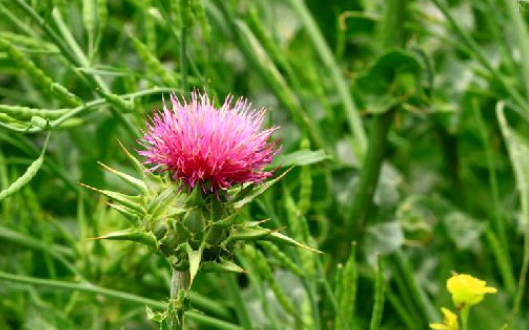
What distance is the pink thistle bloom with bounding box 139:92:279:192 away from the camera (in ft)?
2.05

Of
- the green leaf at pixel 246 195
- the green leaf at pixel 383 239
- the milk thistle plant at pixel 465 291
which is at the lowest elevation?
the green leaf at pixel 383 239

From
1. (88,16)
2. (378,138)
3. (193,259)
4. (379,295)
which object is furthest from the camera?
(378,138)

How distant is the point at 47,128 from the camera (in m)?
0.66

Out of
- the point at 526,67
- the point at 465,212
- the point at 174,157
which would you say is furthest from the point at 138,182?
the point at 465,212

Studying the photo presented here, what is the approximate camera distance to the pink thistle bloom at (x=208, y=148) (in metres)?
0.63

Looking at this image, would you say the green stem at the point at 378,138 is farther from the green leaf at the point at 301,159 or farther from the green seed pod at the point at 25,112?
the green seed pod at the point at 25,112

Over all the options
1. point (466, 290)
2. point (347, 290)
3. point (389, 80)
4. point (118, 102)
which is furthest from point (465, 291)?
point (389, 80)

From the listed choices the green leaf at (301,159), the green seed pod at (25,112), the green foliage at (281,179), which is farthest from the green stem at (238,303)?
the green seed pod at (25,112)

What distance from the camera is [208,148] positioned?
625 millimetres

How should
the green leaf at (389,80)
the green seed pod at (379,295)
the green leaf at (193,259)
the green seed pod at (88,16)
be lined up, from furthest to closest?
1. the green leaf at (389,80)
2. the green seed pod at (88,16)
3. the green seed pod at (379,295)
4. the green leaf at (193,259)

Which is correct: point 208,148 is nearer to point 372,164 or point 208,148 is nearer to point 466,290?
point 466,290

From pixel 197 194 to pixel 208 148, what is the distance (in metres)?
0.04

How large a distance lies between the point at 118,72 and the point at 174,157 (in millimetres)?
195

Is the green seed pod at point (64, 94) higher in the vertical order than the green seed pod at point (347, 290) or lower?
higher
